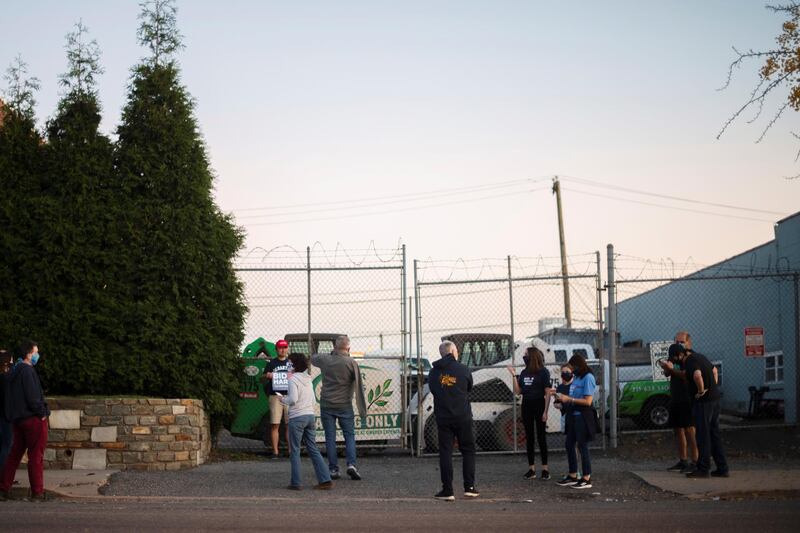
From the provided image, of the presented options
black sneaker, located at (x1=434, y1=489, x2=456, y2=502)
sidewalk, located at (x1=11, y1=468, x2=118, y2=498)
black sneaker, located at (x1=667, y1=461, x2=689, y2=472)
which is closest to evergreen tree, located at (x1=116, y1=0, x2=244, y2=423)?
sidewalk, located at (x1=11, y1=468, x2=118, y2=498)

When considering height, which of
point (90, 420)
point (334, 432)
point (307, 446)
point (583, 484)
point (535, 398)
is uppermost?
point (535, 398)

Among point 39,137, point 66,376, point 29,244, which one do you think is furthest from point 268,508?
point 39,137

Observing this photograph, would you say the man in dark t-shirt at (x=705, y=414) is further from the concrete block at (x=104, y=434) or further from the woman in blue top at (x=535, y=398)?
the concrete block at (x=104, y=434)

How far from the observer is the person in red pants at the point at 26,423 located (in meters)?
12.4

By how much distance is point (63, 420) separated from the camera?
605 inches

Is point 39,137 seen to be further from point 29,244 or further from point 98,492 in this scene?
point 98,492

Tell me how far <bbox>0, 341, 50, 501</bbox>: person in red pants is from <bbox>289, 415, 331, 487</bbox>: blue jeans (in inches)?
121

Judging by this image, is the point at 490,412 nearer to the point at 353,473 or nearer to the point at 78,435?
the point at 353,473

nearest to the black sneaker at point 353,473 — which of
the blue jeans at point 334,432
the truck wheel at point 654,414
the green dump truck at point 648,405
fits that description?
the blue jeans at point 334,432

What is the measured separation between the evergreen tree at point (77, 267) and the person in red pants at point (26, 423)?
11.5ft

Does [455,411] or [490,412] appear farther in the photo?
[490,412]

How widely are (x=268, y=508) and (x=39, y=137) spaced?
8338 mm

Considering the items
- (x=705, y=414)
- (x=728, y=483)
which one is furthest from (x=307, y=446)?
(x=728, y=483)

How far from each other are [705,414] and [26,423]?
8.54 metres
